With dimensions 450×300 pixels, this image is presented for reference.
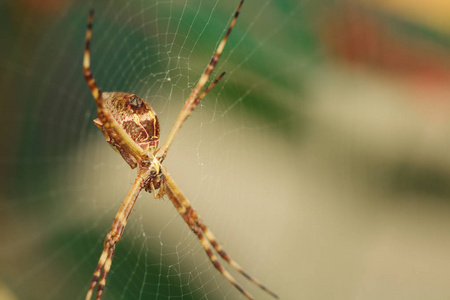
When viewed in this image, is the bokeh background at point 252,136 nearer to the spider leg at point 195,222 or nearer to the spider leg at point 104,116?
the spider leg at point 195,222

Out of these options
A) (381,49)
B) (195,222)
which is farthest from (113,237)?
(381,49)

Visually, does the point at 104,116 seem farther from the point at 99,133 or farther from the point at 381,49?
the point at 381,49

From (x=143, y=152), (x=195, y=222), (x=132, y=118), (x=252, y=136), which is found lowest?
(x=195, y=222)

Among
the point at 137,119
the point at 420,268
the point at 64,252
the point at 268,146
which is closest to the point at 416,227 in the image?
the point at 420,268

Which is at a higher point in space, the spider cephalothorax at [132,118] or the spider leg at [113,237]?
the spider cephalothorax at [132,118]

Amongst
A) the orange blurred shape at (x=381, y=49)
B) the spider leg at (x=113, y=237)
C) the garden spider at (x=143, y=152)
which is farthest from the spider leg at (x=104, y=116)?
the orange blurred shape at (x=381, y=49)

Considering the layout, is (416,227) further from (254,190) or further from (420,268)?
(254,190)

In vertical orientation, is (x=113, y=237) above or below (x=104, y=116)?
below

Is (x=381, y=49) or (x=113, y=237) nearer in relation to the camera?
(x=381, y=49)
